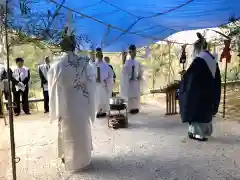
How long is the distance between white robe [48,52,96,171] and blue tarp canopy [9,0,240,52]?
32 cm

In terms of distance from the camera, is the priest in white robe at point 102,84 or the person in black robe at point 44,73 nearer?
the priest in white robe at point 102,84

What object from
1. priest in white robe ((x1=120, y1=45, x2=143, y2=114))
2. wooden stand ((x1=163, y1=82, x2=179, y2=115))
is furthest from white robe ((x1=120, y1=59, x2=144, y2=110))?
wooden stand ((x1=163, y1=82, x2=179, y2=115))

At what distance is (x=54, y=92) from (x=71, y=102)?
0.22 meters

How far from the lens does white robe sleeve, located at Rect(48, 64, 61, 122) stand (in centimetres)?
318

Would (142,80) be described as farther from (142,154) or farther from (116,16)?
(142,154)

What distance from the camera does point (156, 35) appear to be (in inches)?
273

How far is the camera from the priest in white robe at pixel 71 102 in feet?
10.4

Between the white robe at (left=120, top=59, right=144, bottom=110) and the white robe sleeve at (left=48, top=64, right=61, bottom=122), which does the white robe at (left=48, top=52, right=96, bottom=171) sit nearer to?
the white robe sleeve at (left=48, top=64, right=61, bottom=122)

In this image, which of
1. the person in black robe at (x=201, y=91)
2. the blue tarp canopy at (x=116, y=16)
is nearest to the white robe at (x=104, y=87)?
the blue tarp canopy at (x=116, y=16)

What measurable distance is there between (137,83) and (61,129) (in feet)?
11.0

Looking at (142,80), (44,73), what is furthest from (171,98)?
(44,73)

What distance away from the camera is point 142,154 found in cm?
389

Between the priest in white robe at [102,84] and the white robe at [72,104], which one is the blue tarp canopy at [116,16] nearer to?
the white robe at [72,104]

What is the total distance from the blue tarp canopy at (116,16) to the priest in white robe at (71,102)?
0.94 feet
